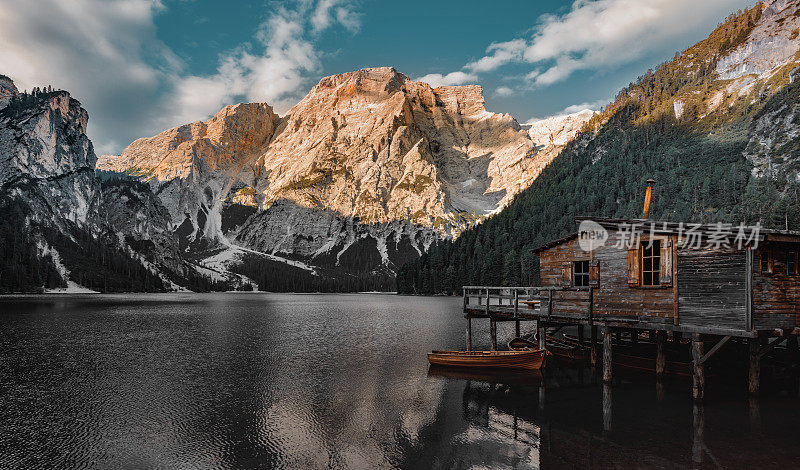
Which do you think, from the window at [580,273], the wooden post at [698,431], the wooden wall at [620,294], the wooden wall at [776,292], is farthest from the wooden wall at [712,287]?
the window at [580,273]

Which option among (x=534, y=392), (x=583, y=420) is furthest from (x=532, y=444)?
(x=534, y=392)

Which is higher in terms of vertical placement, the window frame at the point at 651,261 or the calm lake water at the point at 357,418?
the window frame at the point at 651,261

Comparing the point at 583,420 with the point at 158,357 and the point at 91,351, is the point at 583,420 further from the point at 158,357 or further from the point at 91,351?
the point at 91,351

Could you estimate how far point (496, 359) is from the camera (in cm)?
3225

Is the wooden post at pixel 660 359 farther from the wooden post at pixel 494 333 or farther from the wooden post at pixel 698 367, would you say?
the wooden post at pixel 494 333

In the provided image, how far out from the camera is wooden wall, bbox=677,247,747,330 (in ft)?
74.2

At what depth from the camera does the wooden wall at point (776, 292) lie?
22703 mm

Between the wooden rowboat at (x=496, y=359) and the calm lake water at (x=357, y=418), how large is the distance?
1.11 meters

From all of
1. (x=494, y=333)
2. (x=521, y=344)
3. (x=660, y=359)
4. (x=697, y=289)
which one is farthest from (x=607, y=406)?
(x=521, y=344)

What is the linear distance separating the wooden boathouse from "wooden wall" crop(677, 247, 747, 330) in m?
0.04

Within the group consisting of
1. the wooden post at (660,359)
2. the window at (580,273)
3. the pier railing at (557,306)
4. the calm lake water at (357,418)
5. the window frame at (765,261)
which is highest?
the window frame at (765,261)

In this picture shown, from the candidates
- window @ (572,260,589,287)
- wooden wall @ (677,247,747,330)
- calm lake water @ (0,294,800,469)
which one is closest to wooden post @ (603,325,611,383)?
calm lake water @ (0,294,800,469)

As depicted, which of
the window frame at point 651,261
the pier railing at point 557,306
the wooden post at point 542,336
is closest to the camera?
the window frame at point 651,261

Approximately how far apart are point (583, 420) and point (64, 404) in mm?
29998
